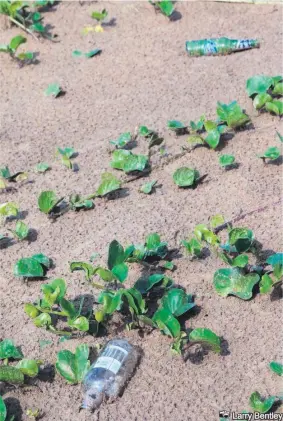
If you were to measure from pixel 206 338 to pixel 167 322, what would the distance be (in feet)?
0.45

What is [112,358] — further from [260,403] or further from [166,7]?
[166,7]

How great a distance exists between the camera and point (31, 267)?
2.76 metres

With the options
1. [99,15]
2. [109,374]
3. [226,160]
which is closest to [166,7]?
[99,15]

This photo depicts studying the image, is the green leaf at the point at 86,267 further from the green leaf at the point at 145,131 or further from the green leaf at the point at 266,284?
the green leaf at the point at 145,131

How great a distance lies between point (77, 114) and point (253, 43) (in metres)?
1.01

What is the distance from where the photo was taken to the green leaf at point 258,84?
3566mm

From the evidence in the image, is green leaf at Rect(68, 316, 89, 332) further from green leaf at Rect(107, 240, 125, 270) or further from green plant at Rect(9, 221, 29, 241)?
green plant at Rect(9, 221, 29, 241)

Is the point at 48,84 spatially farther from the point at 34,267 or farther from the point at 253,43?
the point at 34,267

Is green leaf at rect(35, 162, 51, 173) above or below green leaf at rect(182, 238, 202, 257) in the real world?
below

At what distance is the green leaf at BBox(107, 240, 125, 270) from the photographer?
104 inches

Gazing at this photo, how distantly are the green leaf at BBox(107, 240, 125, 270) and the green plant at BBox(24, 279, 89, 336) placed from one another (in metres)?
0.17

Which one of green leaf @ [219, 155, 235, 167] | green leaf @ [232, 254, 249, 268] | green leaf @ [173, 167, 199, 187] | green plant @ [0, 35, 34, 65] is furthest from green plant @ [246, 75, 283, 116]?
green plant @ [0, 35, 34, 65]

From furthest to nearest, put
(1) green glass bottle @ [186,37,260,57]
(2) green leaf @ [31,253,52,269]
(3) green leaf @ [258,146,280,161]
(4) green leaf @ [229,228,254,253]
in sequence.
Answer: (1) green glass bottle @ [186,37,260,57], (3) green leaf @ [258,146,280,161], (2) green leaf @ [31,253,52,269], (4) green leaf @ [229,228,254,253]

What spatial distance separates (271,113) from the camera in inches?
138
